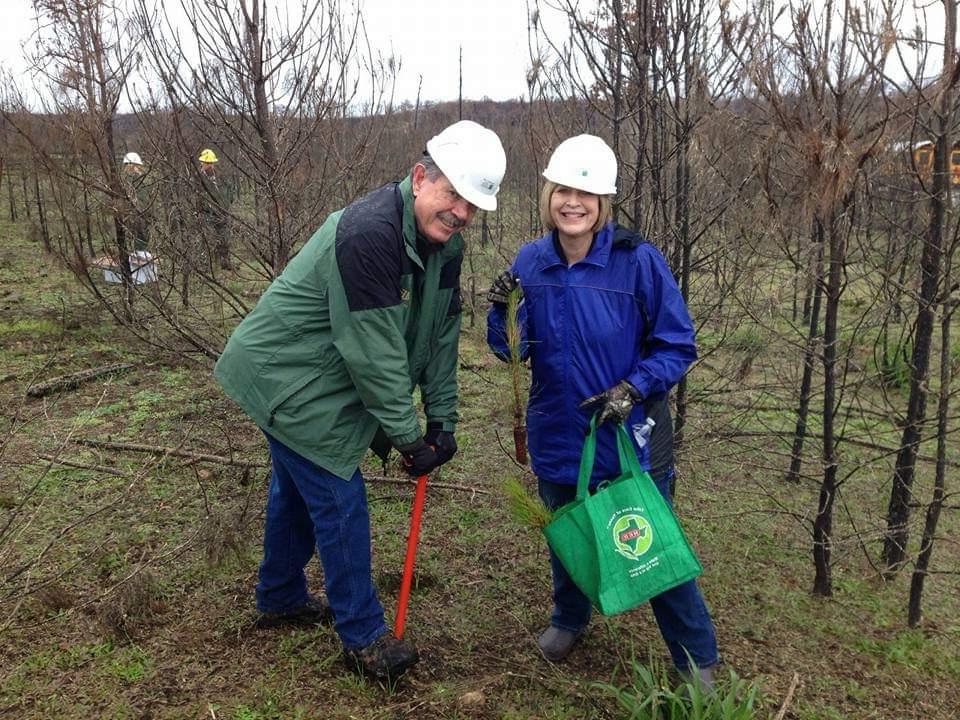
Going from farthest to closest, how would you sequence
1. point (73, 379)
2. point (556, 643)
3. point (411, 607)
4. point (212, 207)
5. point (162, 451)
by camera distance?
point (73, 379)
point (162, 451)
point (212, 207)
point (411, 607)
point (556, 643)

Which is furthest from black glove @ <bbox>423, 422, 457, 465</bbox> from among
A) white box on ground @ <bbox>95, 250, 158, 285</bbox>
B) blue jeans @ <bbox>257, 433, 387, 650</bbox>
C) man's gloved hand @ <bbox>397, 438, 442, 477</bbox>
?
white box on ground @ <bbox>95, 250, 158, 285</bbox>

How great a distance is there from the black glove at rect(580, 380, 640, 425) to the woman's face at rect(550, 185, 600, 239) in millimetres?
506

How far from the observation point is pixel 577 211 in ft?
7.87

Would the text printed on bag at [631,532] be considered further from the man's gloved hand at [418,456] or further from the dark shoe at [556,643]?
the dark shoe at [556,643]

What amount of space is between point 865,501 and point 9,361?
7194 millimetres

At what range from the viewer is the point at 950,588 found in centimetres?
388

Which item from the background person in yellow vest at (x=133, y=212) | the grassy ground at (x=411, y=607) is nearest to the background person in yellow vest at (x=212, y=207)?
the background person in yellow vest at (x=133, y=212)

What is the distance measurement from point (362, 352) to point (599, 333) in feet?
2.48

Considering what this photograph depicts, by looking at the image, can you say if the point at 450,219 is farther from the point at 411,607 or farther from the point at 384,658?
the point at 411,607

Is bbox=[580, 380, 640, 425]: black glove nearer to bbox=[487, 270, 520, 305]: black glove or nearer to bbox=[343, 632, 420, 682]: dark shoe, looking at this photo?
bbox=[487, 270, 520, 305]: black glove

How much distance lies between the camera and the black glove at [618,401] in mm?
2322

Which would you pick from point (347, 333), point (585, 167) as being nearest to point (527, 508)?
point (347, 333)

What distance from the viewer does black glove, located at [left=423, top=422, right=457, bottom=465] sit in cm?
270

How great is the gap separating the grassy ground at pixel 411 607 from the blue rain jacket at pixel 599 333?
790 mm
